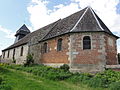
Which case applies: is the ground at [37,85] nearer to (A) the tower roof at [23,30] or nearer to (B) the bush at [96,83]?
(B) the bush at [96,83]

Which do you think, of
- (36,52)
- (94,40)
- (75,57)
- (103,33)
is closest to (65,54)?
(75,57)

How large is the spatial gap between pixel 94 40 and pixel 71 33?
258 centimetres

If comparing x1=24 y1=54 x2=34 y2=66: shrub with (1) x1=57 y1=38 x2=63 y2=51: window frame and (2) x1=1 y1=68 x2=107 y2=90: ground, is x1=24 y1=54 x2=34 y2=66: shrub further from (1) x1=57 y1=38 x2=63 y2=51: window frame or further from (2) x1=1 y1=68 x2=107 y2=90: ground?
(2) x1=1 y1=68 x2=107 y2=90: ground

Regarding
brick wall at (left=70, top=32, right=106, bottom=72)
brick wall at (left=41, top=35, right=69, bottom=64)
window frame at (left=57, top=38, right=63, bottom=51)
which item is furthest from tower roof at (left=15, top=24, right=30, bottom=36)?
brick wall at (left=70, top=32, right=106, bottom=72)

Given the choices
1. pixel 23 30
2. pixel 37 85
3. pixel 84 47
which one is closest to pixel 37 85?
pixel 37 85

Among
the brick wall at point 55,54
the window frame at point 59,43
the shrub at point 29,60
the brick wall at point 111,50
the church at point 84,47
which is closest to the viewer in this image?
the church at point 84,47

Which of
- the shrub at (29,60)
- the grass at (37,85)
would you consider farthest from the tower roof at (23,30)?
the grass at (37,85)

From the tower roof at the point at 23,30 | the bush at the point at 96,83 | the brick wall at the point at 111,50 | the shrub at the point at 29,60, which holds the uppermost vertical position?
the tower roof at the point at 23,30

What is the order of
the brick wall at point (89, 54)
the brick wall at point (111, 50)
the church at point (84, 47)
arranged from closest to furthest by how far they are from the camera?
the brick wall at point (89, 54), the church at point (84, 47), the brick wall at point (111, 50)

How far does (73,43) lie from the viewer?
14.4 meters

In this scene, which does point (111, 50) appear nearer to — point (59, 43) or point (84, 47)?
point (84, 47)

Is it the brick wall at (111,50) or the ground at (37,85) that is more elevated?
the brick wall at (111,50)

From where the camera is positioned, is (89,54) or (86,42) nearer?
(89,54)

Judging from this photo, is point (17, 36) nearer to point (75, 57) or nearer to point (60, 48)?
point (60, 48)
